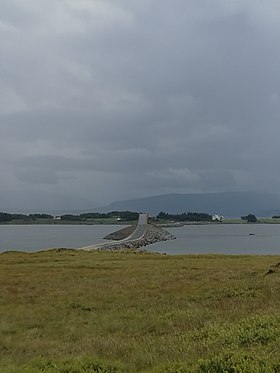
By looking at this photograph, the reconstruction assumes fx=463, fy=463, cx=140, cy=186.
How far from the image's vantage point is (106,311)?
1933 cm

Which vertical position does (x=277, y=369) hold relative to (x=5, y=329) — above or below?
above

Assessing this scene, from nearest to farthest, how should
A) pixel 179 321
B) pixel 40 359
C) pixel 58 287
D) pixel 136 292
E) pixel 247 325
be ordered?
1. pixel 40 359
2. pixel 247 325
3. pixel 179 321
4. pixel 136 292
5. pixel 58 287

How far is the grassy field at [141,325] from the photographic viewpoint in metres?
9.71

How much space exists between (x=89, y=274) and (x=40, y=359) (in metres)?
22.9

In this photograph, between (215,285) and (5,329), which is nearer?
(5,329)

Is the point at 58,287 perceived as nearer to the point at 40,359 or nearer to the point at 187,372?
the point at 40,359

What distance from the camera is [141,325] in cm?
1577

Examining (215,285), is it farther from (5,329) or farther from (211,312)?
(5,329)

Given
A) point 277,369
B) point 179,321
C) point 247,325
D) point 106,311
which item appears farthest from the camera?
point 106,311

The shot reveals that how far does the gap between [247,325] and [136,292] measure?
40.3 ft

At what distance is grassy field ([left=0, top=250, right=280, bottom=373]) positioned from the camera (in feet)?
31.9

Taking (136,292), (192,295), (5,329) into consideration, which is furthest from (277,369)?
(136,292)

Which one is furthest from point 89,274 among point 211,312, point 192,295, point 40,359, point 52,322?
point 40,359

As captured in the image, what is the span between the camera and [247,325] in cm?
1191
